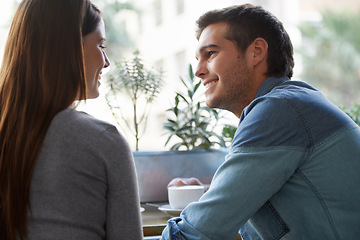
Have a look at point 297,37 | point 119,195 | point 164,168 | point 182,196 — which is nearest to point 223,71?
point 182,196

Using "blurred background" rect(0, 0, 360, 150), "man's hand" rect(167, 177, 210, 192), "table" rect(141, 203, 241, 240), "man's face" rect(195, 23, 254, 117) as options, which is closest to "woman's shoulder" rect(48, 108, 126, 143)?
"table" rect(141, 203, 241, 240)

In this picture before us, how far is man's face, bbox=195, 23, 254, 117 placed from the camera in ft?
4.33

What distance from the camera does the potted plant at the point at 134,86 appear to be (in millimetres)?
1816

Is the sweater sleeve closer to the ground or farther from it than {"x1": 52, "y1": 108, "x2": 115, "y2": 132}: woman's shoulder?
closer to the ground

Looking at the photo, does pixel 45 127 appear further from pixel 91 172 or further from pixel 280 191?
pixel 280 191

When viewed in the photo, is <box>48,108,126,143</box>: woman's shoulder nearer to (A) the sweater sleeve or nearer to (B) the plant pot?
(A) the sweater sleeve

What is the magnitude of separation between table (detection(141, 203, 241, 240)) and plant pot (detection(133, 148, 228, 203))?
9cm

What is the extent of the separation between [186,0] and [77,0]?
5.86m

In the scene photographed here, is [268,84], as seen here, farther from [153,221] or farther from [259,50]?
[153,221]

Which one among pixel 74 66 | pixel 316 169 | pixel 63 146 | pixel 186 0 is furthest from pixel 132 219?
pixel 186 0

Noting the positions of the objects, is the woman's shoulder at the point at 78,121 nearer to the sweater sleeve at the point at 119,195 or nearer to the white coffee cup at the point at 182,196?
the sweater sleeve at the point at 119,195

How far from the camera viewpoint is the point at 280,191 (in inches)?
38.6

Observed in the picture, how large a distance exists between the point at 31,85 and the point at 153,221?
65cm

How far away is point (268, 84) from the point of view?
126 centimetres
